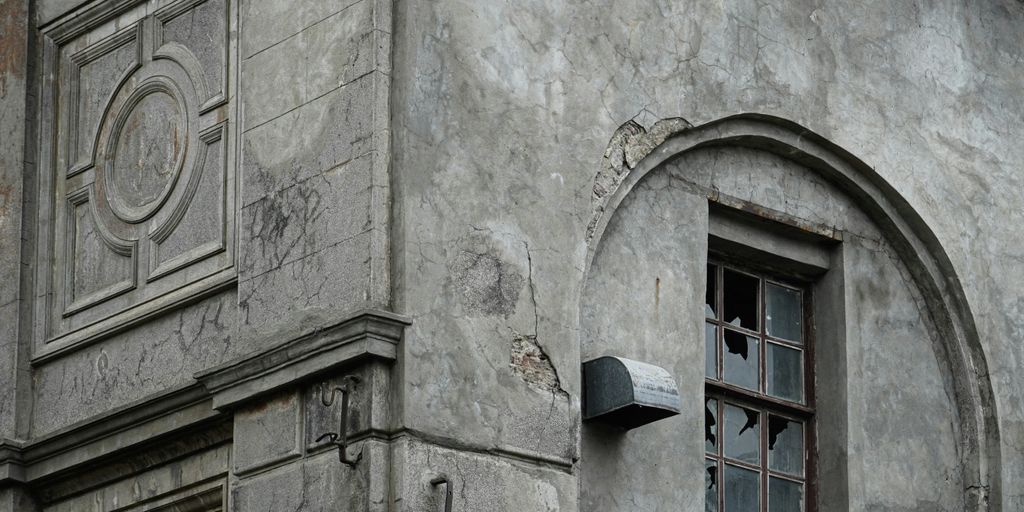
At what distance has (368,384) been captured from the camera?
9.69 metres

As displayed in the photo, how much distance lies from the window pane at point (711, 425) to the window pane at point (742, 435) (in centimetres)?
7

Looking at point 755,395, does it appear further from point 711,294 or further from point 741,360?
point 711,294

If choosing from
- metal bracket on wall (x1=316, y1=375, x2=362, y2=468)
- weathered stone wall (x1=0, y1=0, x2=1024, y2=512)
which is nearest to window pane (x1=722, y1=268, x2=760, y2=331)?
weathered stone wall (x1=0, y1=0, x2=1024, y2=512)

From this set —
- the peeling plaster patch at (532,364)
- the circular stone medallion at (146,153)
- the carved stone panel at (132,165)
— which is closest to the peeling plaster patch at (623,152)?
the peeling plaster patch at (532,364)

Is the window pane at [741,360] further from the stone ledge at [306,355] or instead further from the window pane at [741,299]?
the stone ledge at [306,355]

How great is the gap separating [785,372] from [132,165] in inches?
160

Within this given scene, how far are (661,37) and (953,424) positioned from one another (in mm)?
3111

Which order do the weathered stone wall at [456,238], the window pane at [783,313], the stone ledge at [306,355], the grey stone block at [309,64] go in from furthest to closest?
the window pane at [783,313] < the grey stone block at [309,64] < the weathered stone wall at [456,238] < the stone ledge at [306,355]

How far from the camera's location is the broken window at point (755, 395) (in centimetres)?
1153

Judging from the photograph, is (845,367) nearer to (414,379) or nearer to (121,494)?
(414,379)

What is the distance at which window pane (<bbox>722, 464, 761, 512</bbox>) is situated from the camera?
11.5 meters

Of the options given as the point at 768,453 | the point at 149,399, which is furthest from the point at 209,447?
the point at 768,453

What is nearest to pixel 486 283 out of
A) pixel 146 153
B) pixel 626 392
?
pixel 626 392

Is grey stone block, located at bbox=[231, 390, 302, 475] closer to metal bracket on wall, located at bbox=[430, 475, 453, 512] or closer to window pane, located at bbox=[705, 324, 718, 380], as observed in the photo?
metal bracket on wall, located at bbox=[430, 475, 453, 512]
